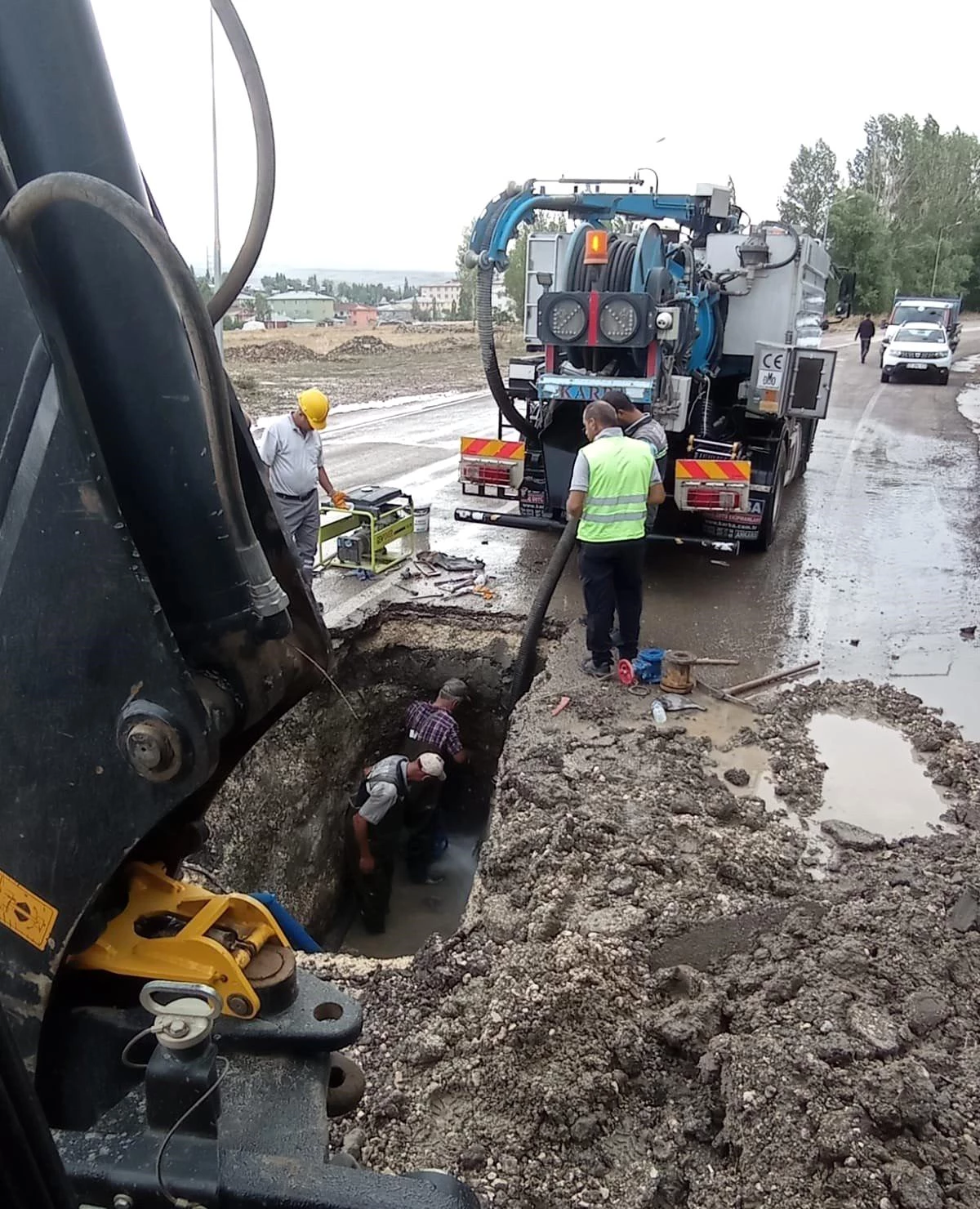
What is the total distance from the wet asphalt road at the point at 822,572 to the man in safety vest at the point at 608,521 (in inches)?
32.6

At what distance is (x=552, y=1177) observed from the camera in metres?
3.00

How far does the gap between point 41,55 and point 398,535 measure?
763 centimetres

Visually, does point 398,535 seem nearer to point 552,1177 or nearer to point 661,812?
point 661,812

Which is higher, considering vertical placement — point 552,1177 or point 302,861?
point 552,1177

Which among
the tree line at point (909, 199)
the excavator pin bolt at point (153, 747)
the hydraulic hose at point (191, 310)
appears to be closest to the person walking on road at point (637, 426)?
the hydraulic hose at point (191, 310)

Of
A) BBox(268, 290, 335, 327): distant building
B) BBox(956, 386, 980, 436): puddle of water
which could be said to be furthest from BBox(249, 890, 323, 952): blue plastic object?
BBox(268, 290, 335, 327): distant building

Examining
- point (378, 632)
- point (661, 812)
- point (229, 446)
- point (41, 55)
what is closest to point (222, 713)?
point (229, 446)

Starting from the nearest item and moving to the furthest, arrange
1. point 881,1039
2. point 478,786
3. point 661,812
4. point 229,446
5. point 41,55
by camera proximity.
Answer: point 41,55 < point 229,446 < point 881,1039 < point 661,812 < point 478,786

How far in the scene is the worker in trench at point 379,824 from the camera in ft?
21.4

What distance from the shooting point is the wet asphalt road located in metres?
7.19

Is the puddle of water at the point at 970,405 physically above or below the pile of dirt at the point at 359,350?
above

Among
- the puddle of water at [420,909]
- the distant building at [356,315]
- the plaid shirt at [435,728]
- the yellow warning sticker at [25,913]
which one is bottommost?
the puddle of water at [420,909]

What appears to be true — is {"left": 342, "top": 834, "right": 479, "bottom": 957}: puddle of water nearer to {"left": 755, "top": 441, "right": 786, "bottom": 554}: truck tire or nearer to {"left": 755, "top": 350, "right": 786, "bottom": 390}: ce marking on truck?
{"left": 755, "top": 441, "right": 786, "bottom": 554}: truck tire

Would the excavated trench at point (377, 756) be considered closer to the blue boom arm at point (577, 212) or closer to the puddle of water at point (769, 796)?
the puddle of water at point (769, 796)
